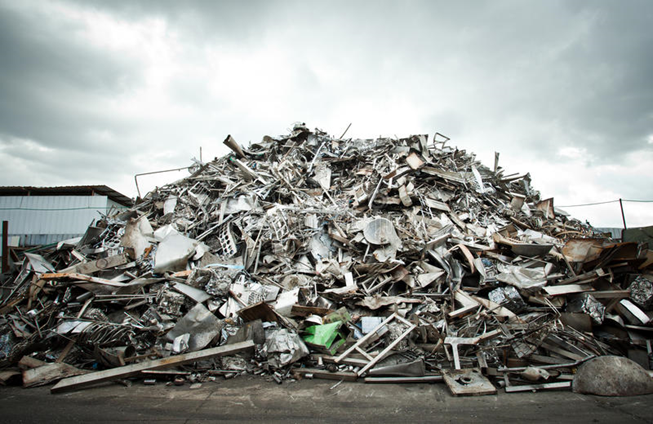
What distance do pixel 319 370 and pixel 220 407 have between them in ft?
4.88

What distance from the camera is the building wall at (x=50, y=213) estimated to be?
15516 millimetres

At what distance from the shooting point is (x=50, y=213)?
15.6 meters

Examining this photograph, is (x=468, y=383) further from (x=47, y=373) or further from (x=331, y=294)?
(x=47, y=373)

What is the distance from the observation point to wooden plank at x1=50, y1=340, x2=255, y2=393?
4121mm

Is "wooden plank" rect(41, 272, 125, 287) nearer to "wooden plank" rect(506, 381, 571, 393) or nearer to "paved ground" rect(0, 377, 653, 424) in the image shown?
"paved ground" rect(0, 377, 653, 424)

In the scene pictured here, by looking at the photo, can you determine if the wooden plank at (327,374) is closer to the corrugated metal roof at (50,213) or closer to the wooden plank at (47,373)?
the wooden plank at (47,373)

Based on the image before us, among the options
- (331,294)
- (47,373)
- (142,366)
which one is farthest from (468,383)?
(47,373)

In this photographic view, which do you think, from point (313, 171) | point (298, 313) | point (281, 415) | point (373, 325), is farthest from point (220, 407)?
point (313, 171)

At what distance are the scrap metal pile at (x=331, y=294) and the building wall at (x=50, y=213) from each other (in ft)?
30.7

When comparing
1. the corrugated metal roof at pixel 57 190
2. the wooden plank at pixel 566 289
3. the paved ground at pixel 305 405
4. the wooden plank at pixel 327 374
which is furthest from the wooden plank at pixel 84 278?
the corrugated metal roof at pixel 57 190

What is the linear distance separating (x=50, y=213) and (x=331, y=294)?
17617mm

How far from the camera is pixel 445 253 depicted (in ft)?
21.3

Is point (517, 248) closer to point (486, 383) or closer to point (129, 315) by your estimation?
point (486, 383)

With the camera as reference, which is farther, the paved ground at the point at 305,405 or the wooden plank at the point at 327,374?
the wooden plank at the point at 327,374
